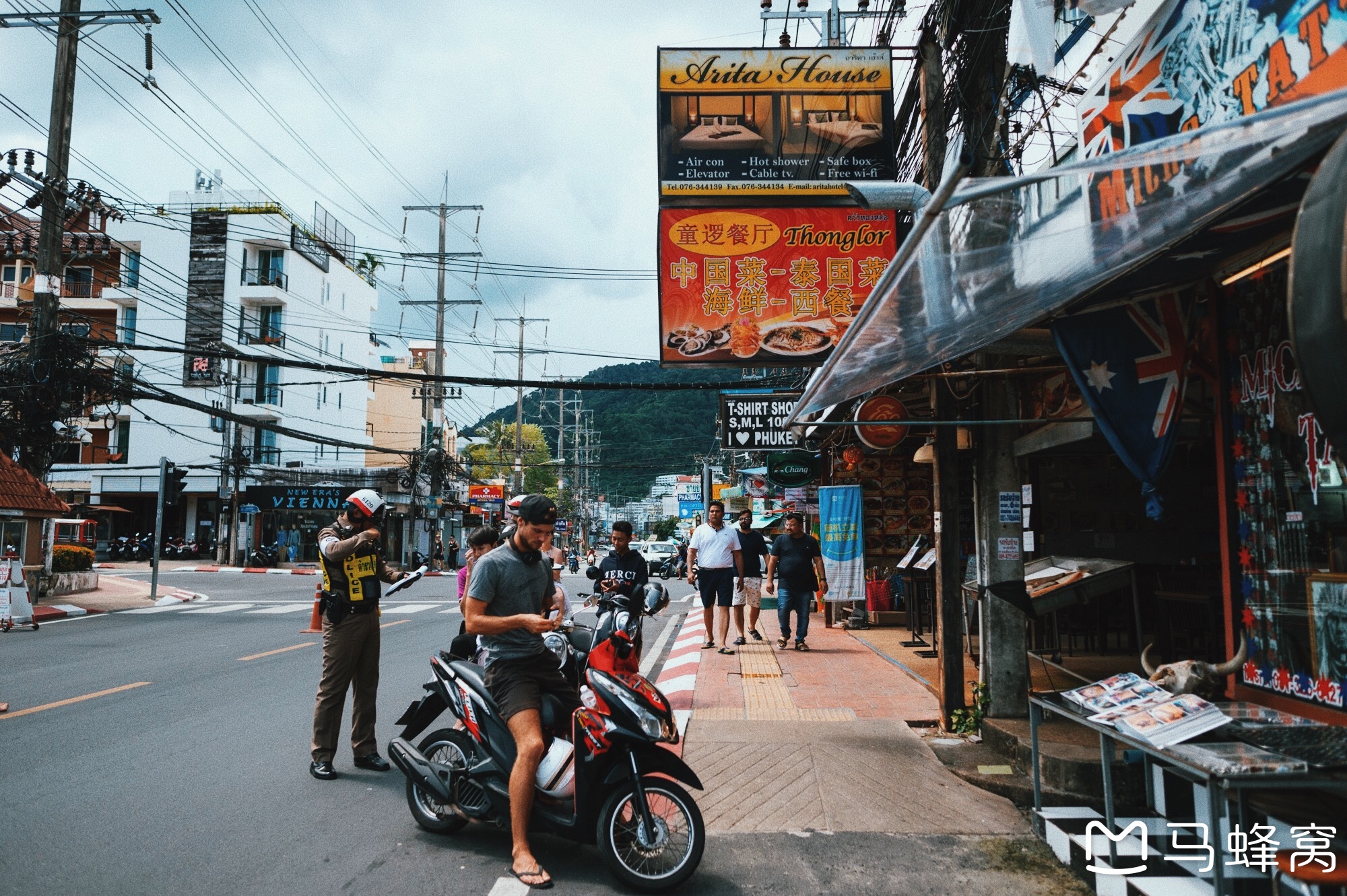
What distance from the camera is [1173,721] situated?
3.79 metres

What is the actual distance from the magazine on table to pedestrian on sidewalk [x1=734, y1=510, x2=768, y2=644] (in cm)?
772

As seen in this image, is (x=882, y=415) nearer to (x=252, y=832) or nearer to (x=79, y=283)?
(x=252, y=832)

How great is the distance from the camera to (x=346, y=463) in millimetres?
52625

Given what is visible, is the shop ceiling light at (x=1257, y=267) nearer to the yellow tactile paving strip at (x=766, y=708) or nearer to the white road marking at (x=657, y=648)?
the yellow tactile paving strip at (x=766, y=708)

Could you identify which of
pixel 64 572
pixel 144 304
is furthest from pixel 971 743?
pixel 144 304

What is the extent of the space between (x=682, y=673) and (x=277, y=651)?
6.00 m

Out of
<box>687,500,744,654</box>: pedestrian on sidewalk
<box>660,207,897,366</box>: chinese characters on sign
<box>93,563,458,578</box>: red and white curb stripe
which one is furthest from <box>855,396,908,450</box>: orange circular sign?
<box>93,563,458,578</box>: red and white curb stripe

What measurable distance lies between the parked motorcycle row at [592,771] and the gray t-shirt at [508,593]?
0.72 feet

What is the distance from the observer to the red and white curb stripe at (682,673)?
7.89 meters

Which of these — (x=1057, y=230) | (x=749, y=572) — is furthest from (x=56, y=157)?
(x=1057, y=230)

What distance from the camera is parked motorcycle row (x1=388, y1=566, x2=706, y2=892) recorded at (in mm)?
4180

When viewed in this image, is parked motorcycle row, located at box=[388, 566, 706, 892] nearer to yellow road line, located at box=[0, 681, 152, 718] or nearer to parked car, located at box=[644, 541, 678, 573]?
yellow road line, located at box=[0, 681, 152, 718]

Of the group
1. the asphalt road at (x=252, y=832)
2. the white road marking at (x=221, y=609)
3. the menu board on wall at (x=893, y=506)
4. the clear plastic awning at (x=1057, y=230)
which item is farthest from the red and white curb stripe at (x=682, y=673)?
the white road marking at (x=221, y=609)

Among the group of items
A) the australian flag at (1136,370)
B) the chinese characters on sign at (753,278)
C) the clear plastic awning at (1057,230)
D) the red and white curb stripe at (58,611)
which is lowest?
the red and white curb stripe at (58,611)
